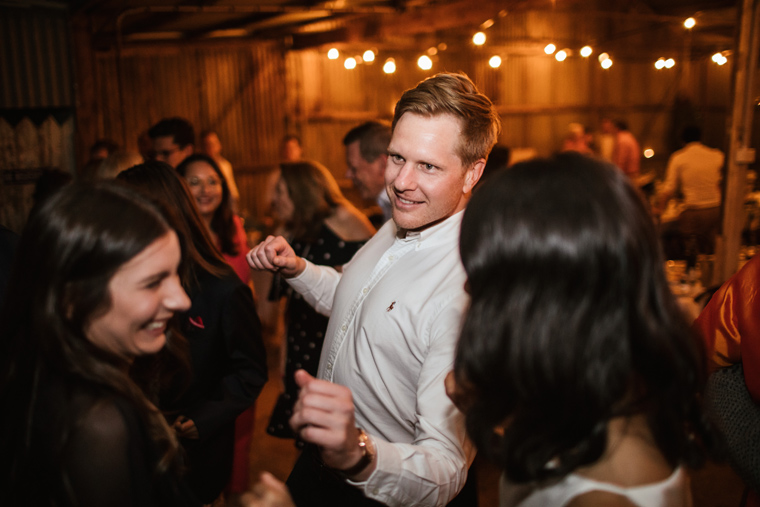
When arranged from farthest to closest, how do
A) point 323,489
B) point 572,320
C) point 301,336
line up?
point 301,336 < point 323,489 < point 572,320

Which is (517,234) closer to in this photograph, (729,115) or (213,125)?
(729,115)

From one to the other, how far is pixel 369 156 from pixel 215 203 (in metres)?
1.04

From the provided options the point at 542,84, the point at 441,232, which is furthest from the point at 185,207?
the point at 542,84

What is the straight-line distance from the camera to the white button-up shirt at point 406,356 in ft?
4.07

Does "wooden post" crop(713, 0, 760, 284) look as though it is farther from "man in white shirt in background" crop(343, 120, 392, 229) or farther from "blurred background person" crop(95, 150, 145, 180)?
"blurred background person" crop(95, 150, 145, 180)

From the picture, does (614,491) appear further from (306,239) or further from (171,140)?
(171,140)

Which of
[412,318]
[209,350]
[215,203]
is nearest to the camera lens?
[412,318]

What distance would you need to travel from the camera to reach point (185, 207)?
2074 mm

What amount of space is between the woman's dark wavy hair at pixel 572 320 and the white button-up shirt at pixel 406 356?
0.36m

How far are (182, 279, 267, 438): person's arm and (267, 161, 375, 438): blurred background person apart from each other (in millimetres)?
848

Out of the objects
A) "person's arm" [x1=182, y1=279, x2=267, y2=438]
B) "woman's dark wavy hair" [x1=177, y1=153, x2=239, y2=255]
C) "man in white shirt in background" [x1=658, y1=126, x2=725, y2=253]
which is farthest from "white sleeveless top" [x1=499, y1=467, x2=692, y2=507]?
"man in white shirt in background" [x1=658, y1=126, x2=725, y2=253]

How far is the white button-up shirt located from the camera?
1.24 m

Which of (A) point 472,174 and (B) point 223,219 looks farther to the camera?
(B) point 223,219

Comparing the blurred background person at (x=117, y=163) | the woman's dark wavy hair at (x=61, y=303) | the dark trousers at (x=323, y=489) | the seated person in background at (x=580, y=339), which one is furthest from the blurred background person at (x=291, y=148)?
the seated person in background at (x=580, y=339)
